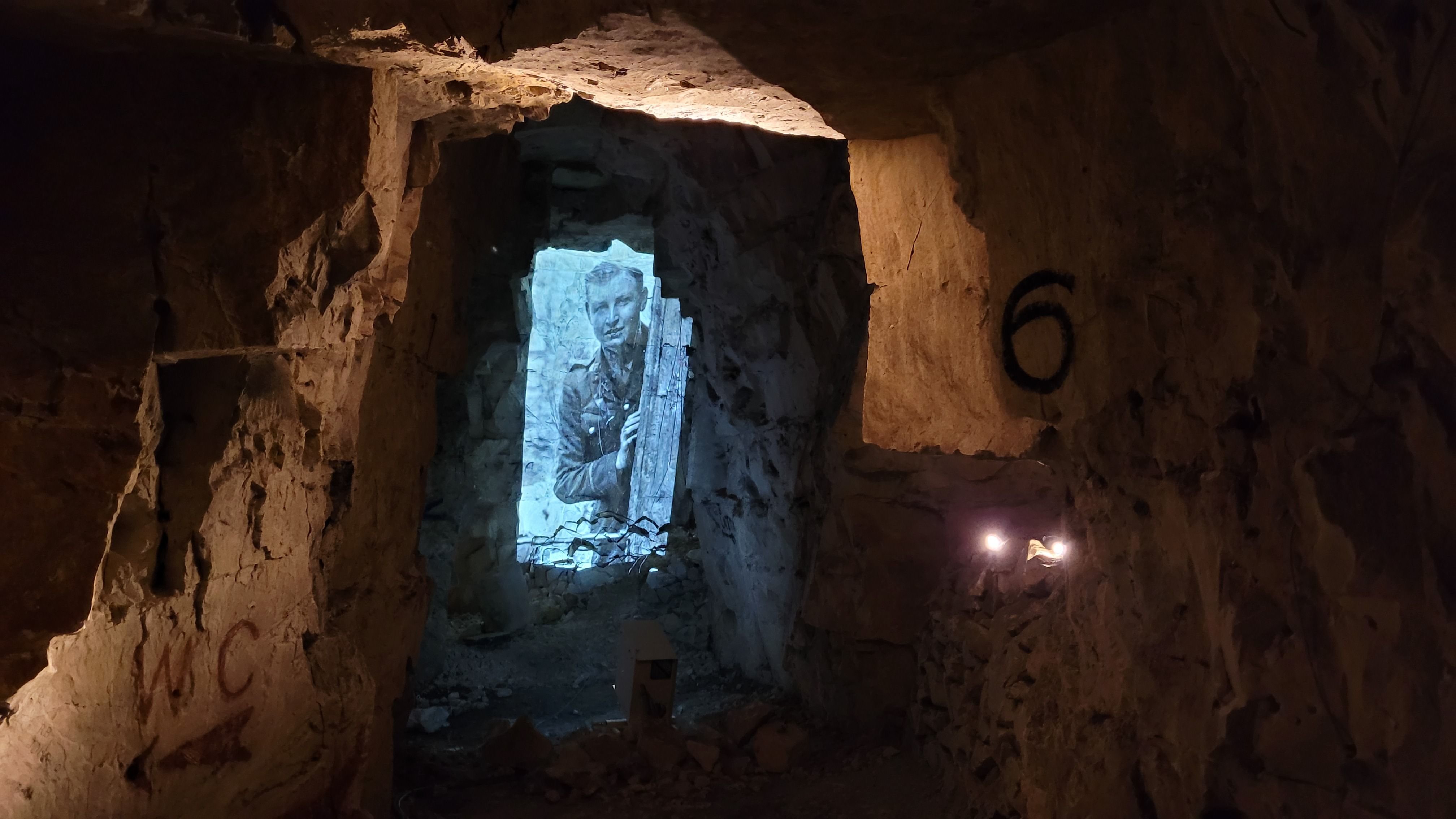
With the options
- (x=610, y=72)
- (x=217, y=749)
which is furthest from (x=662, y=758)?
(x=610, y=72)

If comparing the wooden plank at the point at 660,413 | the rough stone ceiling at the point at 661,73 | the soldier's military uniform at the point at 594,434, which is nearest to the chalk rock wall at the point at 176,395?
the rough stone ceiling at the point at 661,73

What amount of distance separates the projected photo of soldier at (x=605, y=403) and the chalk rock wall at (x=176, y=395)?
1091 cm

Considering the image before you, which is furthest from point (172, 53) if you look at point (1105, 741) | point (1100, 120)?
point (1105, 741)

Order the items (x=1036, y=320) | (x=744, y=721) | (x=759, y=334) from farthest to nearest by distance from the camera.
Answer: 1. (x=759, y=334)
2. (x=744, y=721)
3. (x=1036, y=320)

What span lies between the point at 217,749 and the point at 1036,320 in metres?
2.85

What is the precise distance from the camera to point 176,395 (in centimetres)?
278

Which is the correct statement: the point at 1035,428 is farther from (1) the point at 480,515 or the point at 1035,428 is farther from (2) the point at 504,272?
(1) the point at 480,515

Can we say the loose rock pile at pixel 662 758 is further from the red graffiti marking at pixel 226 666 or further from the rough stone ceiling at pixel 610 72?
the rough stone ceiling at pixel 610 72

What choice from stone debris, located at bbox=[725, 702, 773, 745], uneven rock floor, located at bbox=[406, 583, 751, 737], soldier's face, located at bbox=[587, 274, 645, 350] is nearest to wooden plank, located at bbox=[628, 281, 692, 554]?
soldier's face, located at bbox=[587, 274, 645, 350]

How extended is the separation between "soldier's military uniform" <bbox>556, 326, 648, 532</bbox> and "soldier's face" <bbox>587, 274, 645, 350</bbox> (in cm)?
20

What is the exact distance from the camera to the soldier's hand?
1445 cm

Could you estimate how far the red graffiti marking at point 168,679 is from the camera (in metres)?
2.71

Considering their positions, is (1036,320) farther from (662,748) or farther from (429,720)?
(429,720)

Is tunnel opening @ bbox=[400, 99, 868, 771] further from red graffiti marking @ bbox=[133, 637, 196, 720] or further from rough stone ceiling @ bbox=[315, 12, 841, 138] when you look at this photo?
red graffiti marking @ bbox=[133, 637, 196, 720]
